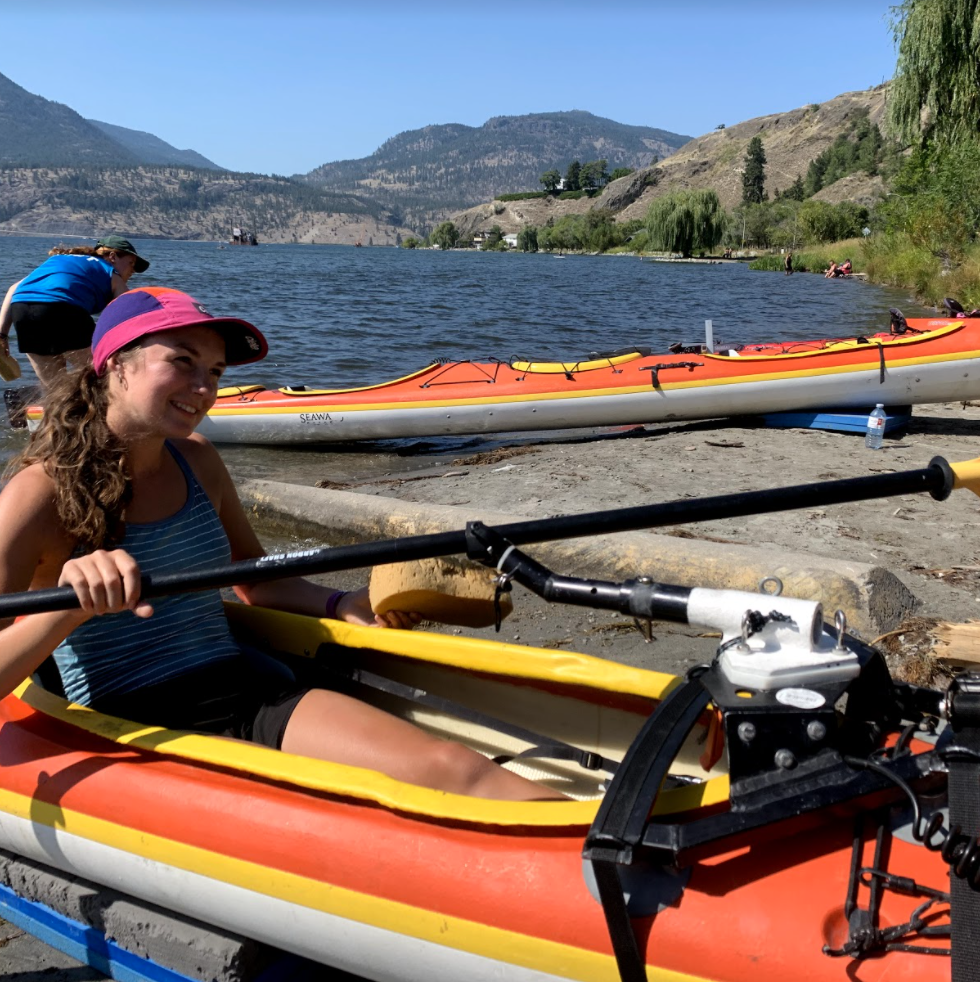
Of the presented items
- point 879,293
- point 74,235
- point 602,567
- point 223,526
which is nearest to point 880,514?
point 602,567

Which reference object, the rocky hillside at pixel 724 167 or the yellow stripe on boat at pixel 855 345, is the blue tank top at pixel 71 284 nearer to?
the yellow stripe on boat at pixel 855 345

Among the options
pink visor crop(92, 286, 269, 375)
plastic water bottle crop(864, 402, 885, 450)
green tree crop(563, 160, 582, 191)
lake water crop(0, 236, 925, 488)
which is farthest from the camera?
green tree crop(563, 160, 582, 191)

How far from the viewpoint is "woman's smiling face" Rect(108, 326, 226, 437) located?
7.26ft

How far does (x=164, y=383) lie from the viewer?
2213mm

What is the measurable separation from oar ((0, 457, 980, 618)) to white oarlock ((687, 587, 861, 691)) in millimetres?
472

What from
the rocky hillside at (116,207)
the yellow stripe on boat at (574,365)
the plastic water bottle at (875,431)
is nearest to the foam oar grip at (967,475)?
the plastic water bottle at (875,431)

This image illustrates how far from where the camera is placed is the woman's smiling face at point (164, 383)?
2.21 metres

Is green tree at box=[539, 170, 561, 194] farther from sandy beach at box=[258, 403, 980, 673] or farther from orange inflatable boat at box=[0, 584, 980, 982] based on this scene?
orange inflatable boat at box=[0, 584, 980, 982]

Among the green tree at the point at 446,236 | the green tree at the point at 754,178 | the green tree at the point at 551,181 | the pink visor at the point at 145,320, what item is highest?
the green tree at the point at 551,181

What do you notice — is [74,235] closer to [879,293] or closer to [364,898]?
[879,293]

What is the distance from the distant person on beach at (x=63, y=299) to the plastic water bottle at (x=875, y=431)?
18.1 feet

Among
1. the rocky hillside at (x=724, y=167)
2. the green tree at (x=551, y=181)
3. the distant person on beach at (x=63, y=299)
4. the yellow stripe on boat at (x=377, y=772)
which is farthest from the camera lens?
the green tree at (x=551, y=181)

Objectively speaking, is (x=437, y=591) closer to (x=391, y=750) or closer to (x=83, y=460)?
(x=391, y=750)

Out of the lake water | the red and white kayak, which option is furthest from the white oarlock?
the red and white kayak
